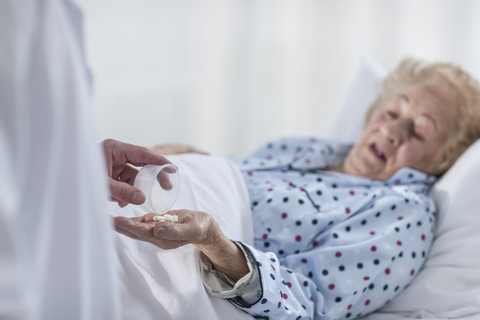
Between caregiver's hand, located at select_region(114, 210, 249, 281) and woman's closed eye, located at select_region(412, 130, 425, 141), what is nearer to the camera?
caregiver's hand, located at select_region(114, 210, 249, 281)

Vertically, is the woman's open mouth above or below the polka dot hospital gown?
above

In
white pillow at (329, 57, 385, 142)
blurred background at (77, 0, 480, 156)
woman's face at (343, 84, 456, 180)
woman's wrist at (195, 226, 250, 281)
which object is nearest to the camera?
woman's wrist at (195, 226, 250, 281)

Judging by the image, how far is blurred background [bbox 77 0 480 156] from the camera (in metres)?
2.33

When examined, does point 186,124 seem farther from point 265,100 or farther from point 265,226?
point 265,226

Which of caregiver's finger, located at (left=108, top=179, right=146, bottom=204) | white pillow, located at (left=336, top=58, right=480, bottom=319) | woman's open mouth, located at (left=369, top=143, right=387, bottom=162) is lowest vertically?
white pillow, located at (left=336, top=58, right=480, bottom=319)

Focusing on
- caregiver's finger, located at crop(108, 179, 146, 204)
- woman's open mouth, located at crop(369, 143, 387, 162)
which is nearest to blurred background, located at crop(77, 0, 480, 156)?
woman's open mouth, located at crop(369, 143, 387, 162)

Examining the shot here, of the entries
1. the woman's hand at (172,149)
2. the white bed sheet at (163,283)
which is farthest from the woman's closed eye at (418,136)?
the white bed sheet at (163,283)

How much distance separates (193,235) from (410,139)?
86 centimetres

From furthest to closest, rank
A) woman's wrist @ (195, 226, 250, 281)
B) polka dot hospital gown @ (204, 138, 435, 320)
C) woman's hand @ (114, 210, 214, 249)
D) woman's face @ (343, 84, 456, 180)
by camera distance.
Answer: woman's face @ (343, 84, 456, 180), polka dot hospital gown @ (204, 138, 435, 320), woman's wrist @ (195, 226, 250, 281), woman's hand @ (114, 210, 214, 249)

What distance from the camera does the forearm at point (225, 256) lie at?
0.92 meters

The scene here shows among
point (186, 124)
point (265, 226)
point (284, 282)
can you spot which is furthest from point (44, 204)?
point (186, 124)

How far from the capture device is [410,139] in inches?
60.3

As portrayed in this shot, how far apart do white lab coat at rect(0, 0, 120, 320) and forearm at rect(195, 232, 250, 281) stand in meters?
0.32

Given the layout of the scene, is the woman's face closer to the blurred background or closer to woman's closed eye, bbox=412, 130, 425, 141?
woman's closed eye, bbox=412, 130, 425, 141
